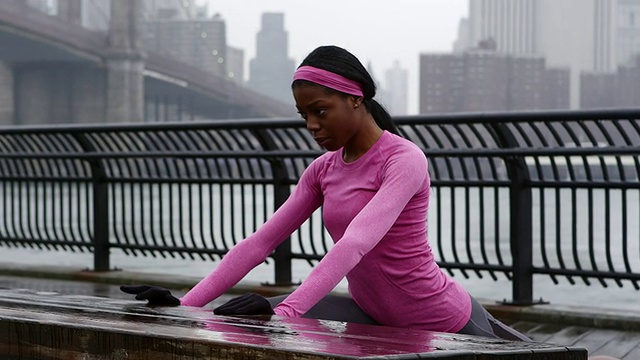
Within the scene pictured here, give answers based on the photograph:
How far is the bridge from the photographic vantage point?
54.2 meters

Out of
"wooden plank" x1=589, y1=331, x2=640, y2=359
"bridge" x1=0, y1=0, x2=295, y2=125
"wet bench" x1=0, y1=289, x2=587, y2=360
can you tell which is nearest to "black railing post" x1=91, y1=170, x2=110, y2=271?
"wooden plank" x1=589, y1=331, x2=640, y2=359

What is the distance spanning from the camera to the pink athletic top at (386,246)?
98.7 inches

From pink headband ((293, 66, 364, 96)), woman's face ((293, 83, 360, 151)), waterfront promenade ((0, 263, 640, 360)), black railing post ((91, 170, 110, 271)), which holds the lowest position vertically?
waterfront promenade ((0, 263, 640, 360))

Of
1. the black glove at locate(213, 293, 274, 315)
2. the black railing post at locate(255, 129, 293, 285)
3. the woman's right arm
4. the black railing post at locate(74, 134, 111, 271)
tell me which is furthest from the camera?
the black railing post at locate(74, 134, 111, 271)

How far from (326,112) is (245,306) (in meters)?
0.52

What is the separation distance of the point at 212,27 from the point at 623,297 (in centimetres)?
9070

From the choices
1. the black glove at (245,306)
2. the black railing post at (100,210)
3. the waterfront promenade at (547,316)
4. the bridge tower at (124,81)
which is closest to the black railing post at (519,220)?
the waterfront promenade at (547,316)

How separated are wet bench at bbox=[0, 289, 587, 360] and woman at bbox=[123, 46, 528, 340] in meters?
0.28

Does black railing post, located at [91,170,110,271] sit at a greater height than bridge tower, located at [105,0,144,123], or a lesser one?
lesser

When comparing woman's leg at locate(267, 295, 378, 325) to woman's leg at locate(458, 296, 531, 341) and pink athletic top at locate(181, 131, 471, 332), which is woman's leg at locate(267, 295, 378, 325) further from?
woman's leg at locate(458, 296, 531, 341)

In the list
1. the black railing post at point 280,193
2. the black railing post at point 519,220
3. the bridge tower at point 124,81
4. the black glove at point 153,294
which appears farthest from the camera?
the bridge tower at point 124,81

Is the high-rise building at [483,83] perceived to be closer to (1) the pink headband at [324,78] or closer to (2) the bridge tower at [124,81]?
(2) the bridge tower at [124,81]

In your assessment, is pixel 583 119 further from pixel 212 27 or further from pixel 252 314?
pixel 212 27

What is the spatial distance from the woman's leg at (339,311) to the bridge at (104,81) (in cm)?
4716
